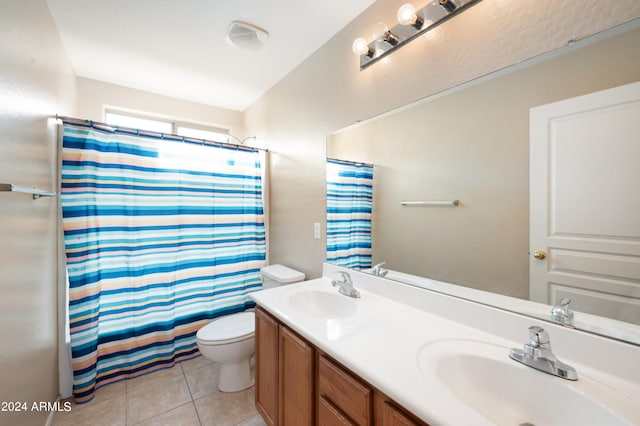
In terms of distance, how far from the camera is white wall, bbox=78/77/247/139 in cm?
240

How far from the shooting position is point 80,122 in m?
1.75

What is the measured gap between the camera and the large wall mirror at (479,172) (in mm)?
821

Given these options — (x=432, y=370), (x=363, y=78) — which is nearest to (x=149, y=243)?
(x=363, y=78)

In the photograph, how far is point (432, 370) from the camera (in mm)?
778

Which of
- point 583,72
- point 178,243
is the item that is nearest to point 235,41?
point 178,243

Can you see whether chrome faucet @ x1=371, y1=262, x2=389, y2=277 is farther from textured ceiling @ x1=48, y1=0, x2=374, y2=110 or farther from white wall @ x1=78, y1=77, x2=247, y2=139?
white wall @ x1=78, y1=77, x2=247, y2=139

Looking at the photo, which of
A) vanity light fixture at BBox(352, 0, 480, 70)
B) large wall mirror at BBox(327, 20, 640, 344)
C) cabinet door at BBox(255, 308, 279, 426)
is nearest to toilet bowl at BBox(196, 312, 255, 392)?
cabinet door at BBox(255, 308, 279, 426)

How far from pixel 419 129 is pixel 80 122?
2.18m

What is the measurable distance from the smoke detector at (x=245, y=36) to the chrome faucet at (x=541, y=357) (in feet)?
7.09

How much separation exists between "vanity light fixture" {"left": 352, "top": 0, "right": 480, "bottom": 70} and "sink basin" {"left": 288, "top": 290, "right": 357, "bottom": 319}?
1376 mm

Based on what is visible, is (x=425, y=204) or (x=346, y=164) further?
(x=346, y=164)

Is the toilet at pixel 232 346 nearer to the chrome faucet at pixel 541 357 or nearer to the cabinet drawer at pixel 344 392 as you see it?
the cabinet drawer at pixel 344 392

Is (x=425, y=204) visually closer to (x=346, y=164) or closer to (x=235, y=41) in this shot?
(x=346, y=164)

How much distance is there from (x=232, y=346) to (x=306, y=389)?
2.91 feet
